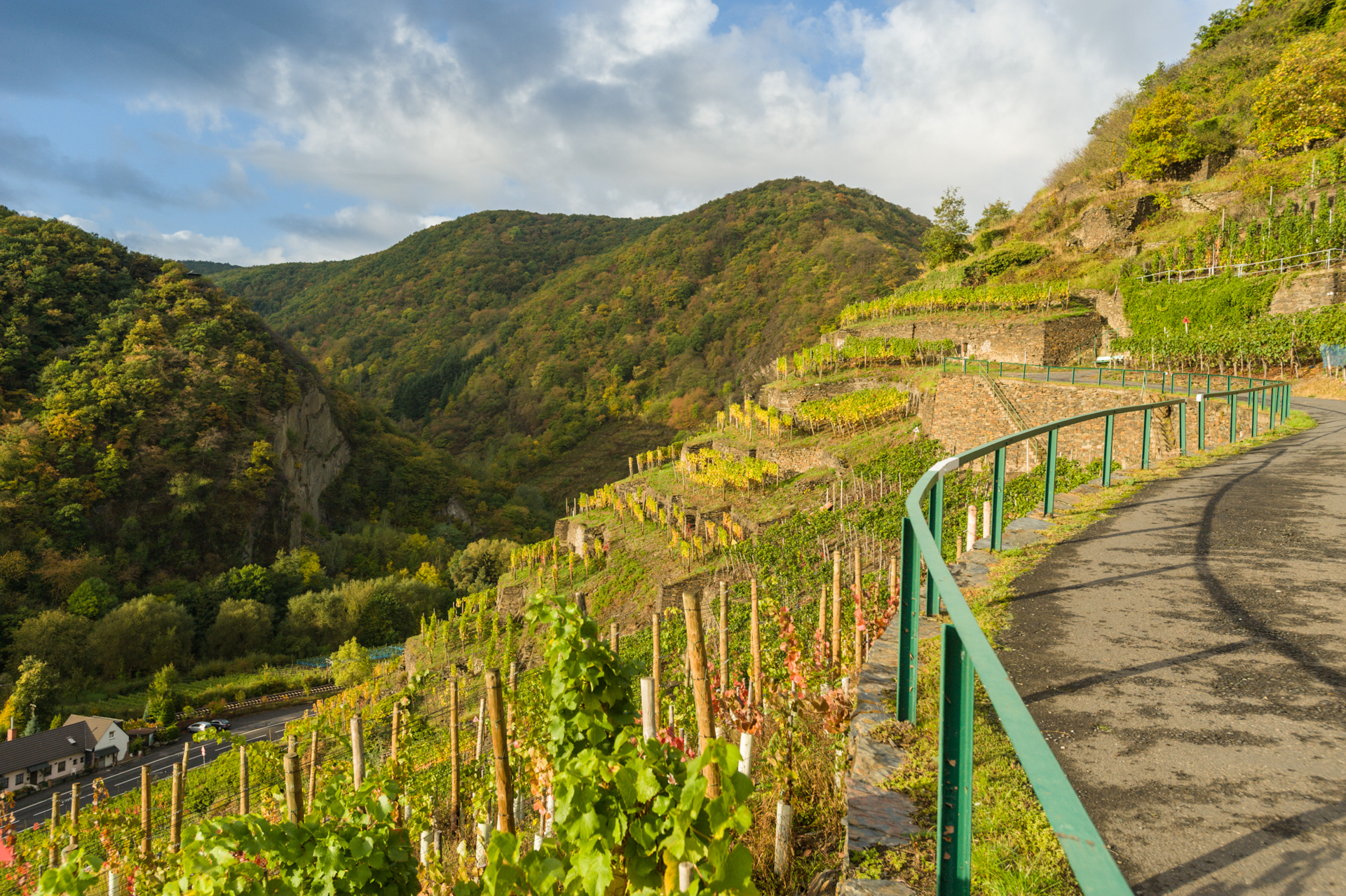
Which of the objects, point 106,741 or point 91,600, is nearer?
point 106,741

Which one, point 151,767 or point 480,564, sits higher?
point 480,564

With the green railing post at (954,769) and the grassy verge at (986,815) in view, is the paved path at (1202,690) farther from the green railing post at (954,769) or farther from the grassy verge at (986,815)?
the green railing post at (954,769)

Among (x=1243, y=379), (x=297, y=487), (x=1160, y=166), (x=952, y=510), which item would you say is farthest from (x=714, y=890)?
(x=297, y=487)

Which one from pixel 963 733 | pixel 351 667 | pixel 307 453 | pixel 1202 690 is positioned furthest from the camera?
pixel 307 453

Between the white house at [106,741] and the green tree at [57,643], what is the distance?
10457mm

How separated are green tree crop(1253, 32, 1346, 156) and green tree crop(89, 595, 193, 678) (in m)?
64.6

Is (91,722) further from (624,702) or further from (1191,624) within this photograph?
(1191,624)

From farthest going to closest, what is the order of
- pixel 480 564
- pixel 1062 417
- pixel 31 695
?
pixel 480 564 < pixel 31 695 < pixel 1062 417

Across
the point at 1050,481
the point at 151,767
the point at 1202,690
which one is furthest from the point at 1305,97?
the point at 151,767

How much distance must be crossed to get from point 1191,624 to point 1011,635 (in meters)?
0.87

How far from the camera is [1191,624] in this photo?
323 cm

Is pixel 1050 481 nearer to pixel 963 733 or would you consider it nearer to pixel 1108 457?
pixel 1108 457

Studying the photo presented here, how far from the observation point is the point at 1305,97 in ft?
92.2

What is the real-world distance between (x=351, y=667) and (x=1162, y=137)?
170 ft
